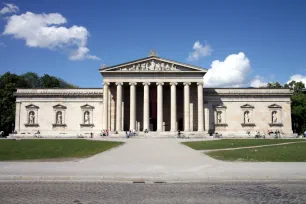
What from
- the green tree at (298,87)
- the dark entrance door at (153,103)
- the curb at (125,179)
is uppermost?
the green tree at (298,87)

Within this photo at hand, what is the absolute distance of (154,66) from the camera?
58.6 metres

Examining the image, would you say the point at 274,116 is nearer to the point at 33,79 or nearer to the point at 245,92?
the point at 245,92

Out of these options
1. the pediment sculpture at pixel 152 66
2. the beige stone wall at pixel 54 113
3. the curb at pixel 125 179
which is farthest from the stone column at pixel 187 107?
the curb at pixel 125 179

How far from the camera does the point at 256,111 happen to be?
64625 millimetres

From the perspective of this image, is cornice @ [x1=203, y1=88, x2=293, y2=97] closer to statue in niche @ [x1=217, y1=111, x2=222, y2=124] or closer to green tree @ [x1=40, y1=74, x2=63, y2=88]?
statue in niche @ [x1=217, y1=111, x2=222, y2=124]

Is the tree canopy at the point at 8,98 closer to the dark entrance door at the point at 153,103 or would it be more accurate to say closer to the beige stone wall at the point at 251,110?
the dark entrance door at the point at 153,103

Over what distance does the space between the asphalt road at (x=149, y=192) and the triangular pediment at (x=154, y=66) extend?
4807 cm

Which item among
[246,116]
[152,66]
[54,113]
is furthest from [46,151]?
[246,116]

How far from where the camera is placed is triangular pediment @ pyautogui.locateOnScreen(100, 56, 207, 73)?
58.3 metres

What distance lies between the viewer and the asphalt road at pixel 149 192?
8.68 metres

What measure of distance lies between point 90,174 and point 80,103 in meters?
54.3

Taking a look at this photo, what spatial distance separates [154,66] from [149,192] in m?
50.1

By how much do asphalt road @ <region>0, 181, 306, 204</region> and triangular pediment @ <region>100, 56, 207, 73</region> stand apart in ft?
158

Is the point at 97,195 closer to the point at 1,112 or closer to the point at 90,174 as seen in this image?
the point at 90,174
